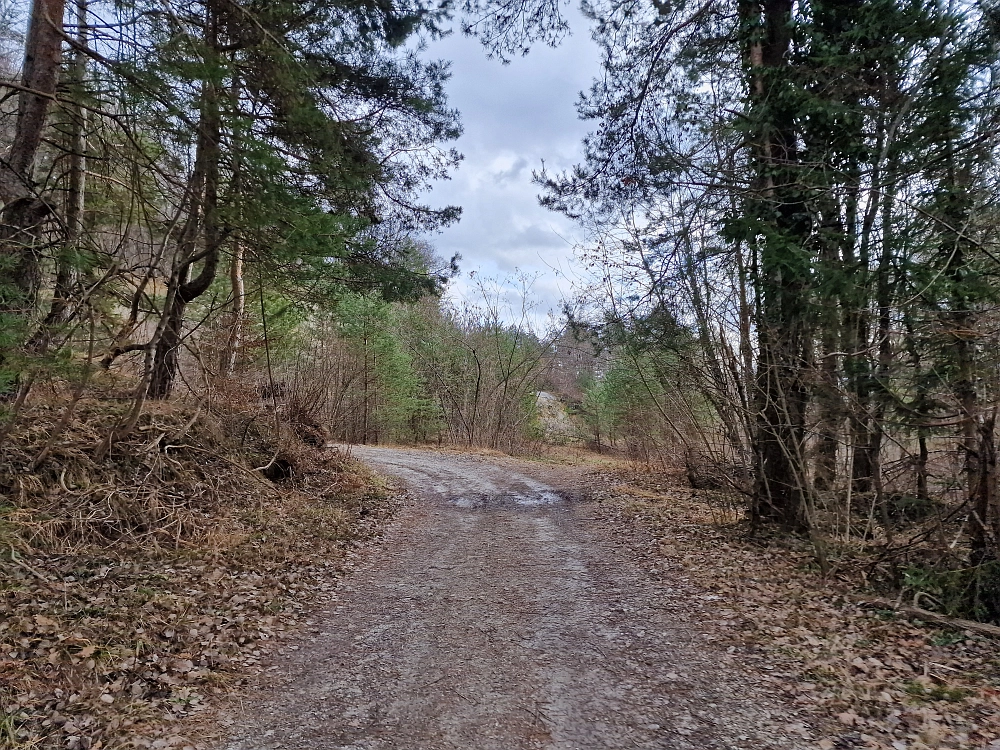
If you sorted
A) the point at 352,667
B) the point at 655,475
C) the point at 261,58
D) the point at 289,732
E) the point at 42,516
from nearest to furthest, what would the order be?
the point at 289,732 < the point at 352,667 < the point at 42,516 < the point at 261,58 < the point at 655,475

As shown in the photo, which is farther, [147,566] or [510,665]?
[147,566]

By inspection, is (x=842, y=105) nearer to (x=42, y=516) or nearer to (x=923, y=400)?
(x=923, y=400)

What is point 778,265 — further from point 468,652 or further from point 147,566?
point 147,566

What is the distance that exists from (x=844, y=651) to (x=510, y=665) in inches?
104

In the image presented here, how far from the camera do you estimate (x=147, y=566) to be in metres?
5.79

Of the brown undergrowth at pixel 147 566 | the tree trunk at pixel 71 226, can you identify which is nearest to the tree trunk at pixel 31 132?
the tree trunk at pixel 71 226

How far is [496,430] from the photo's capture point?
25.4 m

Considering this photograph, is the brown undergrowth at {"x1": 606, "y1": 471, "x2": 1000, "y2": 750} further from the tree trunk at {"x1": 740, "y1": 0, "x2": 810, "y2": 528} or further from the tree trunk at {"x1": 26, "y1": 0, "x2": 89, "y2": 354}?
the tree trunk at {"x1": 26, "y1": 0, "x2": 89, "y2": 354}

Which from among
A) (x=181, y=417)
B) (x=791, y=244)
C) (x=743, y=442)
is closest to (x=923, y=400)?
(x=791, y=244)

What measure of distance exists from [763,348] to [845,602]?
3.26m

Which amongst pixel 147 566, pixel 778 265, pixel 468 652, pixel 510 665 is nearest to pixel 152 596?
pixel 147 566

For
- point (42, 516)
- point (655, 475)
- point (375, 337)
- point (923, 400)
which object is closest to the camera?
point (923, 400)

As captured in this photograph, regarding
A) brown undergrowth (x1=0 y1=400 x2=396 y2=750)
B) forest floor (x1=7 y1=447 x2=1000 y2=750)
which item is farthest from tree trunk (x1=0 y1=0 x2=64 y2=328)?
forest floor (x1=7 y1=447 x2=1000 y2=750)

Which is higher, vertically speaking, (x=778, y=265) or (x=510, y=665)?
(x=778, y=265)
